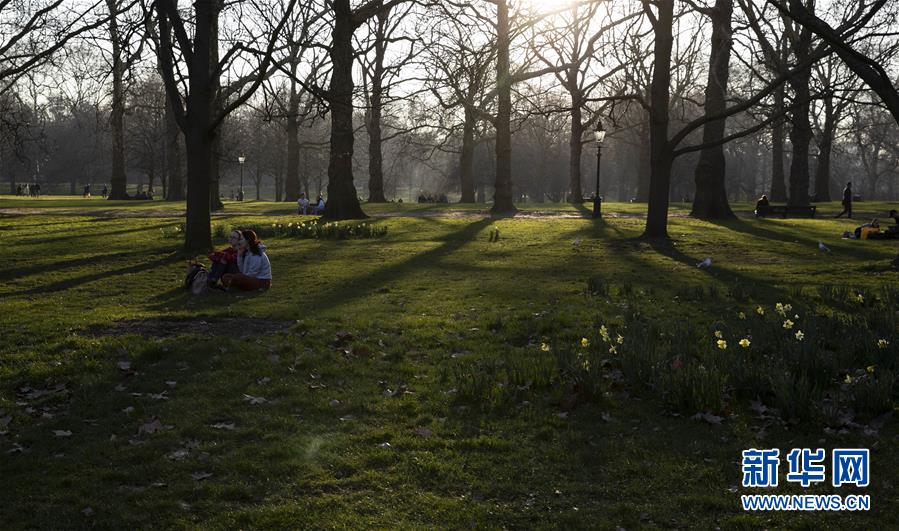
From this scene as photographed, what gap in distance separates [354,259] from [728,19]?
46.9 ft

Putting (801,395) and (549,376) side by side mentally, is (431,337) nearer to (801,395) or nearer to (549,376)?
(549,376)

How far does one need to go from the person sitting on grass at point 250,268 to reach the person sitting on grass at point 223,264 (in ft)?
0.26

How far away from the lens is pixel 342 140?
25031mm

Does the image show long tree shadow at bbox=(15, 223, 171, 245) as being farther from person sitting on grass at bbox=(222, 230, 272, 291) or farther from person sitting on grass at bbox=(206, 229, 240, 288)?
person sitting on grass at bbox=(222, 230, 272, 291)

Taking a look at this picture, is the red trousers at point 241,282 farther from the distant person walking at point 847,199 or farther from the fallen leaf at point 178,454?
the distant person walking at point 847,199

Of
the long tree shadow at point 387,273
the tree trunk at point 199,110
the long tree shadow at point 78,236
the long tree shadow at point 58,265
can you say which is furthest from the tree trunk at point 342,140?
the long tree shadow at point 58,265

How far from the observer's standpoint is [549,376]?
23.7 feet

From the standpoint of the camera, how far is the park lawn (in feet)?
15.7

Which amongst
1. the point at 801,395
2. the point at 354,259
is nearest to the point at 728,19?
the point at 354,259

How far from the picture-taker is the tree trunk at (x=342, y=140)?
73.8ft

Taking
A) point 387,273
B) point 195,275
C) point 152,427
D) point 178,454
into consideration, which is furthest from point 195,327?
point 387,273

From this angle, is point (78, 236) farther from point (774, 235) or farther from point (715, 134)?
point (715, 134)

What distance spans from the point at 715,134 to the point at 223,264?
19080 millimetres

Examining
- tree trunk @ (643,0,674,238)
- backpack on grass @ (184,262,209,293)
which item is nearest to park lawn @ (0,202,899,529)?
backpack on grass @ (184,262,209,293)
